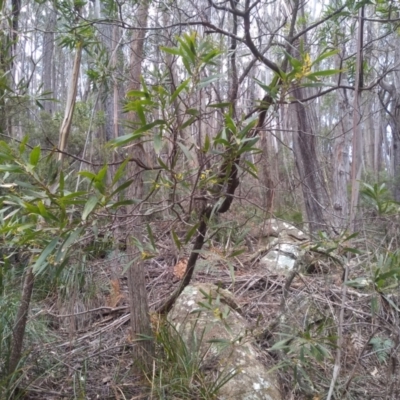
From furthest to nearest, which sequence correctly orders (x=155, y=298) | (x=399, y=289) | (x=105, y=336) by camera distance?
(x=155, y=298), (x=105, y=336), (x=399, y=289)

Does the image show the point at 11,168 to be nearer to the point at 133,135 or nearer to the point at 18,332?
the point at 133,135

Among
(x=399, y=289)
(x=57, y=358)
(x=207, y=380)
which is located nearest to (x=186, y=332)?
(x=207, y=380)

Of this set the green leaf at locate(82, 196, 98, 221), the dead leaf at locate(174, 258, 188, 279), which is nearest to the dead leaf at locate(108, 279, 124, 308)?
the dead leaf at locate(174, 258, 188, 279)

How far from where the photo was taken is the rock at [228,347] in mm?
2605

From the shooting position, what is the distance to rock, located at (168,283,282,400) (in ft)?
8.55

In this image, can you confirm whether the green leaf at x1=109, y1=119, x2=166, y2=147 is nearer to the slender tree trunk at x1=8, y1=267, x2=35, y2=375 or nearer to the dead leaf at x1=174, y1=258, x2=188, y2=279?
the slender tree trunk at x1=8, y1=267, x2=35, y2=375

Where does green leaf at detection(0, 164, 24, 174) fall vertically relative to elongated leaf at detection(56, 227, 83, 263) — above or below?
above

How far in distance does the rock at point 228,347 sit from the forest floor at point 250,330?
0.14m

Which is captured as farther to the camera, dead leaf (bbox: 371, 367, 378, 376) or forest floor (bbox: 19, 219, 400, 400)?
dead leaf (bbox: 371, 367, 378, 376)

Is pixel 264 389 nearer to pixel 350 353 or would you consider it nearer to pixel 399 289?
pixel 350 353

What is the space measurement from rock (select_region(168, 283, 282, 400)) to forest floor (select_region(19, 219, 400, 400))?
14 cm

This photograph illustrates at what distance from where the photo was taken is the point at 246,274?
4449 millimetres

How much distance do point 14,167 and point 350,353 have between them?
8.14 ft

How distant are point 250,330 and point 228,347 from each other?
472 millimetres
